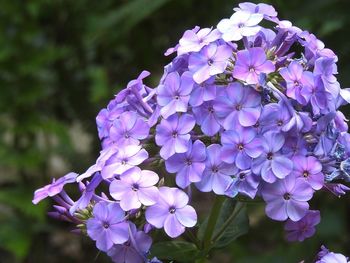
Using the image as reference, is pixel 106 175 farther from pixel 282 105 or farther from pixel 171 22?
pixel 171 22

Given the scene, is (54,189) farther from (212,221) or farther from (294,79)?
(294,79)

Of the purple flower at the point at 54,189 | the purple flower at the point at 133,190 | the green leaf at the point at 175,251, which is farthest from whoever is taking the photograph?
the green leaf at the point at 175,251

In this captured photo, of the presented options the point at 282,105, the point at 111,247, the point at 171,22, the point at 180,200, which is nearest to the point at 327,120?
the point at 282,105

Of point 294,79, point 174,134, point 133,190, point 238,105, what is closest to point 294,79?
point 294,79

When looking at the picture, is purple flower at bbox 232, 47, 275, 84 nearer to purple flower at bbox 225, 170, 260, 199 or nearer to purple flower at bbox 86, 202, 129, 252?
purple flower at bbox 225, 170, 260, 199

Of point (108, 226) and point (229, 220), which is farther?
point (229, 220)

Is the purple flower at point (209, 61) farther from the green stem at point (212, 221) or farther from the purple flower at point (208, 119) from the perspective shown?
the green stem at point (212, 221)

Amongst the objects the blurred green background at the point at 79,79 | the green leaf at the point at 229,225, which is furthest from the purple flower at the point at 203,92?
the blurred green background at the point at 79,79
